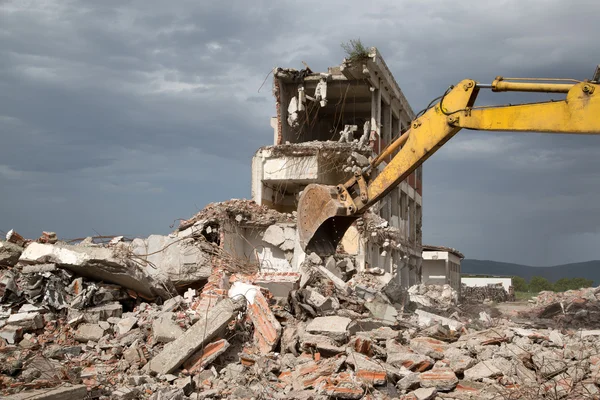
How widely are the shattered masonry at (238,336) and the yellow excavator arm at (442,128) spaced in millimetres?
1257

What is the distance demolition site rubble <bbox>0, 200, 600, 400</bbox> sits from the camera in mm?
5973

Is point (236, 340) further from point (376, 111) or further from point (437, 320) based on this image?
point (376, 111)

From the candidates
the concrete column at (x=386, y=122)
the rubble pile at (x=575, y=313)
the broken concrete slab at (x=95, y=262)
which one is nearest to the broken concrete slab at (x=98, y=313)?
the broken concrete slab at (x=95, y=262)

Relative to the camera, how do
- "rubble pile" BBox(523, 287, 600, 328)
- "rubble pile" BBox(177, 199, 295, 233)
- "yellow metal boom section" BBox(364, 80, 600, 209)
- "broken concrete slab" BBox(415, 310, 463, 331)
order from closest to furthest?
"yellow metal boom section" BBox(364, 80, 600, 209) < "broken concrete slab" BBox(415, 310, 463, 331) < "rubble pile" BBox(523, 287, 600, 328) < "rubble pile" BBox(177, 199, 295, 233)

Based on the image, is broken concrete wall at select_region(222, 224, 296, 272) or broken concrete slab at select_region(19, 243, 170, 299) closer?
broken concrete slab at select_region(19, 243, 170, 299)

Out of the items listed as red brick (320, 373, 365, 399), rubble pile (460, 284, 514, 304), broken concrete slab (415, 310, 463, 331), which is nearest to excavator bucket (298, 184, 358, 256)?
broken concrete slab (415, 310, 463, 331)

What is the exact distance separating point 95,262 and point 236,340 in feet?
9.62

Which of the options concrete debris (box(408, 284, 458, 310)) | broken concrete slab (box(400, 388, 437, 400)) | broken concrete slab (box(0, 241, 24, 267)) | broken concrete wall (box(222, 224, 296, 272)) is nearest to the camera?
broken concrete slab (box(400, 388, 437, 400))

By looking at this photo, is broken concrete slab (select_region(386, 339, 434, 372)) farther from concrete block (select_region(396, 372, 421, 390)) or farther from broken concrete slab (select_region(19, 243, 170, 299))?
broken concrete slab (select_region(19, 243, 170, 299))

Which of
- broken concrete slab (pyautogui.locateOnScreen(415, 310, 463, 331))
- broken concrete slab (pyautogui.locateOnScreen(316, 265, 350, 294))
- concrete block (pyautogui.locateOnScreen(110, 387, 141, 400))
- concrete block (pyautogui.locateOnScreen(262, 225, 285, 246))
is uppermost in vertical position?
concrete block (pyautogui.locateOnScreen(262, 225, 285, 246))

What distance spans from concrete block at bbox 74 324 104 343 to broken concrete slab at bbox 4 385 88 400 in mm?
2325

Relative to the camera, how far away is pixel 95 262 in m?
9.02

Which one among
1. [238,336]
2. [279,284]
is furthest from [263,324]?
[279,284]

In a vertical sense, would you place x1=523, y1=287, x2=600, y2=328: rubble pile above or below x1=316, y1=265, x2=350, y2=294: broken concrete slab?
below
